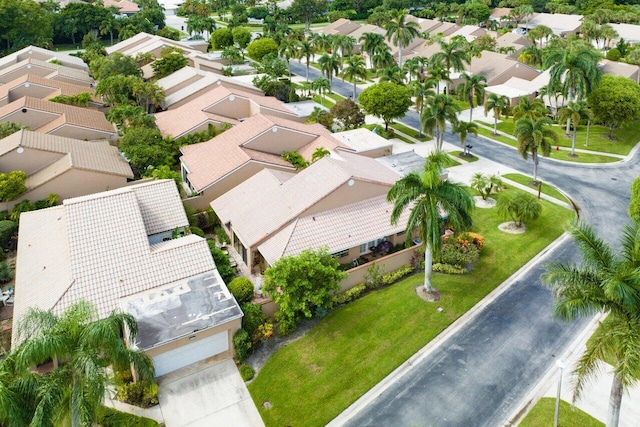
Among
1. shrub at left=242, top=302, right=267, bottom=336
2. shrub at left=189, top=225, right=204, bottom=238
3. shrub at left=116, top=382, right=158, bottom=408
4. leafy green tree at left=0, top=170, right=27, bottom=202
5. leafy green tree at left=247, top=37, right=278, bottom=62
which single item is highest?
leafy green tree at left=247, top=37, right=278, bottom=62

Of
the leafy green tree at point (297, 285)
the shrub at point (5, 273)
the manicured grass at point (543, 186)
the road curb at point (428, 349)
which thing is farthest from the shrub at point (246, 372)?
the manicured grass at point (543, 186)

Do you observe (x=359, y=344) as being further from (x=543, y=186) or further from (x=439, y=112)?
(x=439, y=112)

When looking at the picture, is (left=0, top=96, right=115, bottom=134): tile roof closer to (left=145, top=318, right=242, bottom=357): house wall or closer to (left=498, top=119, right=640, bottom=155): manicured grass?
(left=145, top=318, right=242, bottom=357): house wall

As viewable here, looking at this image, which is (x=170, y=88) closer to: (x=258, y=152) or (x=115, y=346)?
(x=258, y=152)

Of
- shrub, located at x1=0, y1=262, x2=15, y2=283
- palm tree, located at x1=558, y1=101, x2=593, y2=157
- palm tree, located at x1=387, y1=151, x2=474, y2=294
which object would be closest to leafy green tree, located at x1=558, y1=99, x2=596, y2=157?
palm tree, located at x1=558, y1=101, x2=593, y2=157

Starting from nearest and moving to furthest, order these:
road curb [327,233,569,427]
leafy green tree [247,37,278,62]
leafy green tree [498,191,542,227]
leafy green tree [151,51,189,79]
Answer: road curb [327,233,569,427]
leafy green tree [498,191,542,227]
leafy green tree [151,51,189,79]
leafy green tree [247,37,278,62]

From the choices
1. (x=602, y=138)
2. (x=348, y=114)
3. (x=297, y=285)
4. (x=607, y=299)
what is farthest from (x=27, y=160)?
(x=602, y=138)

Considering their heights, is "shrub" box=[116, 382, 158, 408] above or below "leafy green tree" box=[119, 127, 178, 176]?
below
